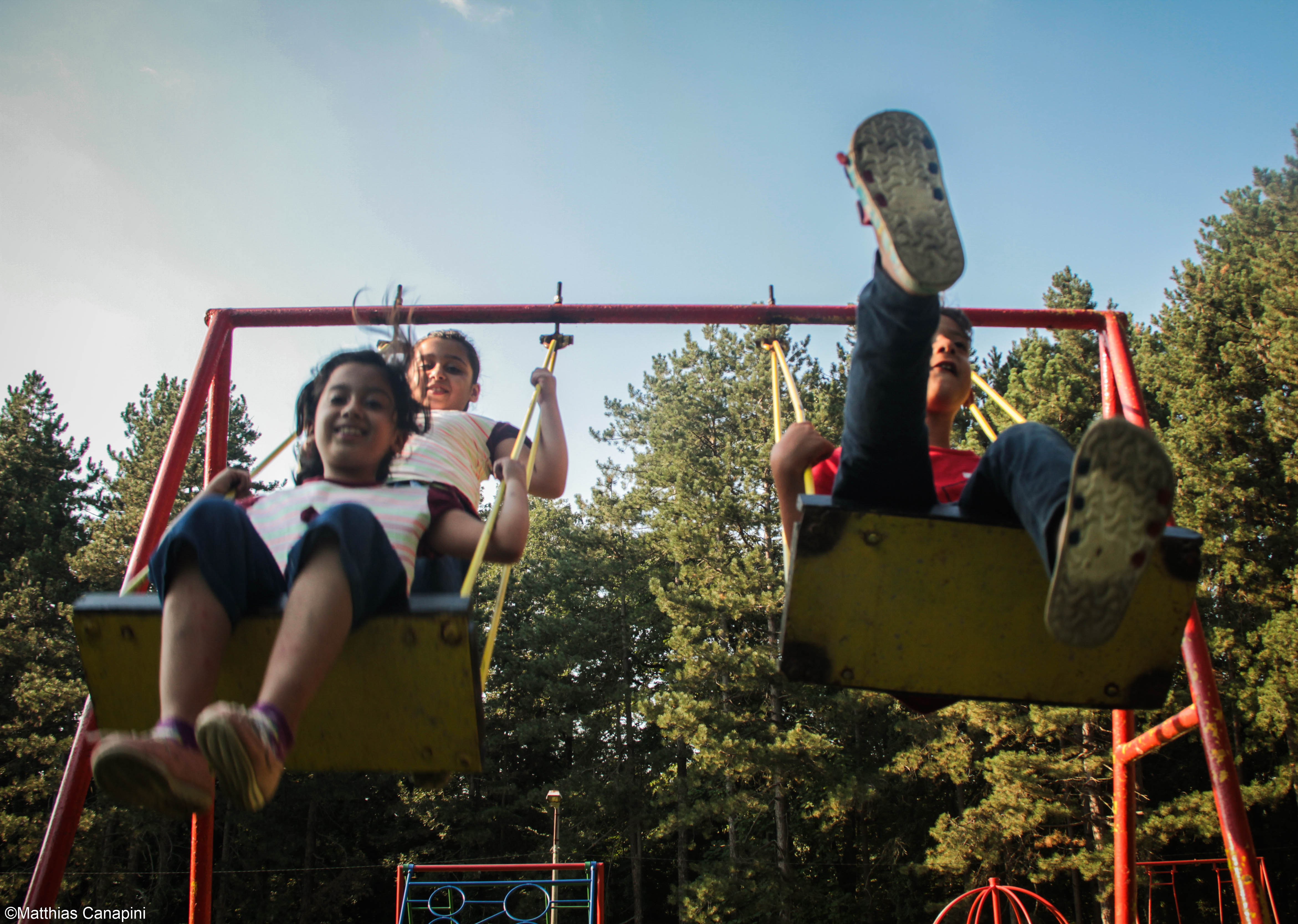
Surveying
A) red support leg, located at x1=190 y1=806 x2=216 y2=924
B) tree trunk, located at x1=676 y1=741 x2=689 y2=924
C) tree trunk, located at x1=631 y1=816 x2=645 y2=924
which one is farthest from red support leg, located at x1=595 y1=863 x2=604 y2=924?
tree trunk, located at x1=631 y1=816 x2=645 y2=924

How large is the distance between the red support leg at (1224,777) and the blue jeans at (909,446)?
3.50 ft

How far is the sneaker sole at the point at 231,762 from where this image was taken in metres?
1.22

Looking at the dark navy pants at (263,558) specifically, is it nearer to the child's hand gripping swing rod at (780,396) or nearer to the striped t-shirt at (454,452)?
the striped t-shirt at (454,452)

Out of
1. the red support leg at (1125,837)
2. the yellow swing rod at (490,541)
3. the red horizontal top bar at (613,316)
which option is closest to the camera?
the yellow swing rod at (490,541)

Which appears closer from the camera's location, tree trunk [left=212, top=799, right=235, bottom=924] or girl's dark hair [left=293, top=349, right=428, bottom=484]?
girl's dark hair [left=293, top=349, right=428, bottom=484]

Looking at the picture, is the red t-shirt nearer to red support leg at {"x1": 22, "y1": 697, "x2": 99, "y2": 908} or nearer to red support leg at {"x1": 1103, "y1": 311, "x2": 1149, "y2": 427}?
red support leg at {"x1": 1103, "y1": 311, "x2": 1149, "y2": 427}

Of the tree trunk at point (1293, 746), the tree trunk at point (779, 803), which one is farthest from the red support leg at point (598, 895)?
the tree trunk at point (1293, 746)

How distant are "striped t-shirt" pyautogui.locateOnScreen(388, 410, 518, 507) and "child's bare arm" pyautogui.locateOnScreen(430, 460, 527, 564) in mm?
155

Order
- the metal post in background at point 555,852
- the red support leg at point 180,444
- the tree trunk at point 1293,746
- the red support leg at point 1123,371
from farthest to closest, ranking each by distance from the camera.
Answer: the tree trunk at point 1293,746 < the metal post in background at point 555,852 < the red support leg at point 1123,371 < the red support leg at point 180,444

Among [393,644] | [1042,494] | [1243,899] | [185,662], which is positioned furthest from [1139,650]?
[185,662]

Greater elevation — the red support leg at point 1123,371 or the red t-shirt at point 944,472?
the red support leg at point 1123,371

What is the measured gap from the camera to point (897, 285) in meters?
1.44

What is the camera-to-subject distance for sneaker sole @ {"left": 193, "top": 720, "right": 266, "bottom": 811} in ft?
4.01

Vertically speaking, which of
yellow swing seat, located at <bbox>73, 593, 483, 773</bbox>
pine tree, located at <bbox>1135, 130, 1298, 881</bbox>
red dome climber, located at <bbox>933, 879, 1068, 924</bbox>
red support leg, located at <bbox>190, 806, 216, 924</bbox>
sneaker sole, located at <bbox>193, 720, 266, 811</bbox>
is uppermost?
pine tree, located at <bbox>1135, 130, 1298, 881</bbox>
